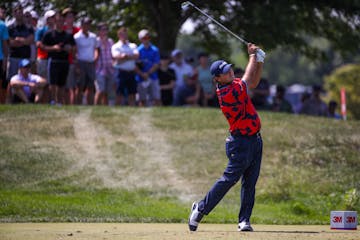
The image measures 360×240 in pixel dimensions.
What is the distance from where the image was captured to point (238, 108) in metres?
10.5

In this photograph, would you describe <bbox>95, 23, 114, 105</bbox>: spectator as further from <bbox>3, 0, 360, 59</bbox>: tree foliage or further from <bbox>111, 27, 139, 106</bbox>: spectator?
<bbox>3, 0, 360, 59</bbox>: tree foliage

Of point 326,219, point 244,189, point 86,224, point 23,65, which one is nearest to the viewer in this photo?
point 244,189

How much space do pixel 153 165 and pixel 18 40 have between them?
4251 millimetres

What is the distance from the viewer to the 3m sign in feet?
36.6

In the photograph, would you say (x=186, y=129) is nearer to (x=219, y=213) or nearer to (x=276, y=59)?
(x=219, y=213)

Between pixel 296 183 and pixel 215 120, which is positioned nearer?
pixel 296 183

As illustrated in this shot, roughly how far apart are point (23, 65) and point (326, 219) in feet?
25.7

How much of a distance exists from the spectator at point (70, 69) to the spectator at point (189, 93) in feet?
9.35

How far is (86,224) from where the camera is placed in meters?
12.4

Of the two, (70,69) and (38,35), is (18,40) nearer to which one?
(38,35)

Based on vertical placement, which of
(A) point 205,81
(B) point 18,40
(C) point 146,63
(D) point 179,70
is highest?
(B) point 18,40

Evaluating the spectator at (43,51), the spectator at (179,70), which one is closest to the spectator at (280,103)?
the spectator at (179,70)

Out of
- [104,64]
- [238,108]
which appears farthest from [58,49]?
[238,108]

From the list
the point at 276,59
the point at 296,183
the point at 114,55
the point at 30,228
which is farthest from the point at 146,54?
the point at 276,59
